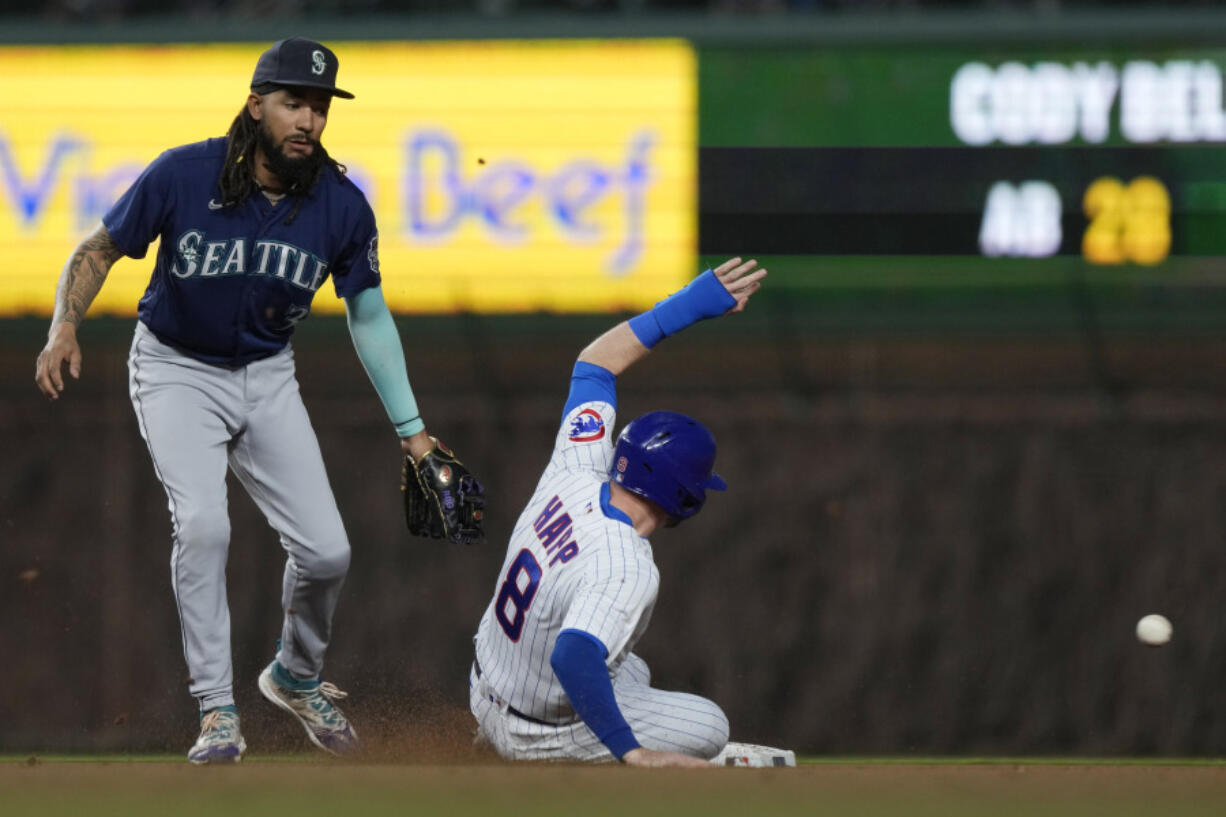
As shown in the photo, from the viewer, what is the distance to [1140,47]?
349 inches

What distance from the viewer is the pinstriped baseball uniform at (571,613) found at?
11.8 feet

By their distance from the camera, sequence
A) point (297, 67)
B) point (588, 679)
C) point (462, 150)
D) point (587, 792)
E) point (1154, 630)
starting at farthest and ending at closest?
point (462, 150), point (1154, 630), point (297, 67), point (588, 679), point (587, 792)

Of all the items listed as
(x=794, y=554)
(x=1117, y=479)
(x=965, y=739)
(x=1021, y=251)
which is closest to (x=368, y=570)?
(x=794, y=554)

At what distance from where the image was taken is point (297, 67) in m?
3.91

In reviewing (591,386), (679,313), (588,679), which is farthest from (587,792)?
(679,313)

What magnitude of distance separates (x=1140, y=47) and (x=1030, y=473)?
127 inches

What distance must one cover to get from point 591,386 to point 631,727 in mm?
824

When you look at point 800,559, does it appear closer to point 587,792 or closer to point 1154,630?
point 1154,630

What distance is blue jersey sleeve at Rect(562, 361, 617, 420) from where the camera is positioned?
422cm

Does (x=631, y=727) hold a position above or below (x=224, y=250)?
below

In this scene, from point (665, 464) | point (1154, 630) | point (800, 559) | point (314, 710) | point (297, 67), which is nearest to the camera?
point (665, 464)

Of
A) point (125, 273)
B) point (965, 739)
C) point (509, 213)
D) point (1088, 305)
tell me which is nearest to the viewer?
point (965, 739)

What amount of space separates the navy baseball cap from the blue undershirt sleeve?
137 centimetres

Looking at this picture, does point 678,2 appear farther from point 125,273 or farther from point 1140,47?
point 125,273
